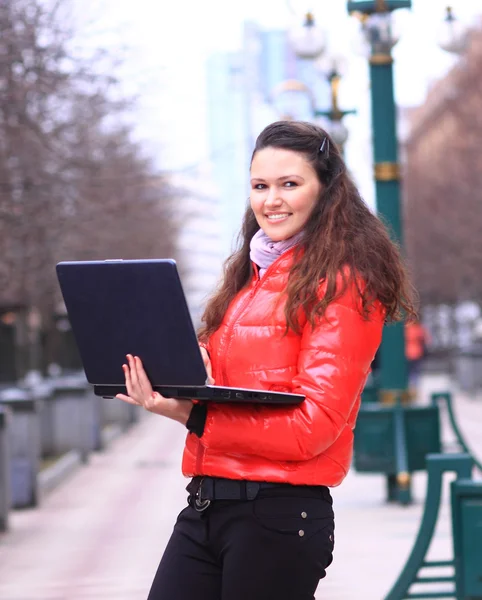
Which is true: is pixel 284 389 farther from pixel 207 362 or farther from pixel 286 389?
pixel 207 362

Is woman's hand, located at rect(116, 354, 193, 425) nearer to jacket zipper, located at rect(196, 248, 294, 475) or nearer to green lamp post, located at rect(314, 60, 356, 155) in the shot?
jacket zipper, located at rect(196, 248, 294, 475)

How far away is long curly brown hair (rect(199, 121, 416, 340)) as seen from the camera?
3.19m

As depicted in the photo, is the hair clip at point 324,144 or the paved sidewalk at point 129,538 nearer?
the hair clip at point 324,144

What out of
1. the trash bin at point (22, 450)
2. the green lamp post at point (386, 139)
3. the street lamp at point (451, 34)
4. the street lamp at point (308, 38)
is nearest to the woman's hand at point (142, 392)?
the green lamp post at point (386, 139)

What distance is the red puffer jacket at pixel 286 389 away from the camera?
3104 mm

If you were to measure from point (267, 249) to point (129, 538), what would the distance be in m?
7.46

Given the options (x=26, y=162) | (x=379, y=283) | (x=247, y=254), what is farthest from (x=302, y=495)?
(x=26, y=162)

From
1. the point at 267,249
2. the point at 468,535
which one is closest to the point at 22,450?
the point at 468,535

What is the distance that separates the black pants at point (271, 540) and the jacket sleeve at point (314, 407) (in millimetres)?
124

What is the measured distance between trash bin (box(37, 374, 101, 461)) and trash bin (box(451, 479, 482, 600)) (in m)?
12.5

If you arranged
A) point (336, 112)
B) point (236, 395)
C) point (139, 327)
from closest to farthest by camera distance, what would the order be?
point (236, 395) → point (139, 327) → point (336, 112)

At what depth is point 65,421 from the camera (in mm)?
18172

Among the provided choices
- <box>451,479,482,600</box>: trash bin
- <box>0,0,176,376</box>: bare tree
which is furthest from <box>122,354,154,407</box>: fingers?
<box>0,0,176,376</box>: bare tree

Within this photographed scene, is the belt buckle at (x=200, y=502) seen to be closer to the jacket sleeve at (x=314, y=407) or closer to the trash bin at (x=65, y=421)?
the jacket sleeve at (x=314, y=407)
